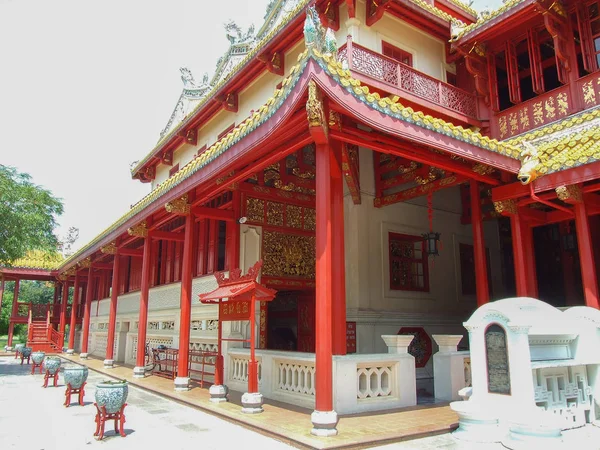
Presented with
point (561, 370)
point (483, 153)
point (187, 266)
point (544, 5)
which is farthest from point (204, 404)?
point (544, 5)

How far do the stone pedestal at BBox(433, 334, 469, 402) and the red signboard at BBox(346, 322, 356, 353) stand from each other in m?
2.37

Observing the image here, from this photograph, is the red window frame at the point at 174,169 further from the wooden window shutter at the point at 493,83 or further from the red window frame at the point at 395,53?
the wooden window shutter at the point at 493,83

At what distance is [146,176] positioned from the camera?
21.0 m

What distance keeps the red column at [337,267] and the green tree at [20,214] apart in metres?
10.4

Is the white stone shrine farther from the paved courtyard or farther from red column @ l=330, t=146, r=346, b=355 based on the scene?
red column @ l=330, t=146, r=346, b=355

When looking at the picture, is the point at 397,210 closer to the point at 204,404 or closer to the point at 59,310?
the point at 204,404

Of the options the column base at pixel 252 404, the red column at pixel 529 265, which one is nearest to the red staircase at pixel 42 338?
the column base at pixel 252 404

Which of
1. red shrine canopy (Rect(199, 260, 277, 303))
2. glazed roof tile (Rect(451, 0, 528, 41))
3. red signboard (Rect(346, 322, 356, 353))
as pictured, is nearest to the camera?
red shrine canopy (Rect(199, 260, 277, 303))

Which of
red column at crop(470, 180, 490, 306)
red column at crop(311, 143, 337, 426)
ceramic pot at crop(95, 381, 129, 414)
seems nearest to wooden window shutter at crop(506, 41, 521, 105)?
red column at crop(470, 180, 490, 306)

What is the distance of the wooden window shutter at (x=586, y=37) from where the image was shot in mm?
8844

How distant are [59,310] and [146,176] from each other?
42.4 feet

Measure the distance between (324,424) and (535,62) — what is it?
8356mm

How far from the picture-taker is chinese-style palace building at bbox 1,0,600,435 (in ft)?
22.2

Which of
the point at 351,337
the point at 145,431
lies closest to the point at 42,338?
the point at 351,337
